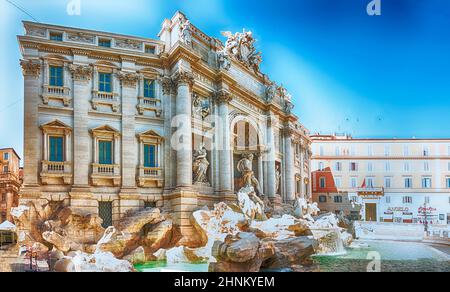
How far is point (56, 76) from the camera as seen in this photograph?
21.3ft

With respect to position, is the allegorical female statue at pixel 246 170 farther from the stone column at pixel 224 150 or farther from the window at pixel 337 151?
the window at pixel 337 151

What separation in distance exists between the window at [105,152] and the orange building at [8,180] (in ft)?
Answer: 4.39

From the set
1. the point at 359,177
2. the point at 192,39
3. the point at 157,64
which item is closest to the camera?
the point at 157,64

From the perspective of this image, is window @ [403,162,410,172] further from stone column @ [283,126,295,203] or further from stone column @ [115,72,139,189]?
stone column @ [115,72,139,189]

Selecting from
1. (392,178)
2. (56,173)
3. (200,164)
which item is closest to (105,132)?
(56,173)

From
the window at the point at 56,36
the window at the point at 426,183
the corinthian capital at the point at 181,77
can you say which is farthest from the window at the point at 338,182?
the window at the point at 56,36

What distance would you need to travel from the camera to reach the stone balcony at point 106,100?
6.79m

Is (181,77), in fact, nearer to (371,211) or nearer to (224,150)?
(224,150)

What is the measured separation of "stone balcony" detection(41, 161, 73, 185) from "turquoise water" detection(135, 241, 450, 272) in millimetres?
1995

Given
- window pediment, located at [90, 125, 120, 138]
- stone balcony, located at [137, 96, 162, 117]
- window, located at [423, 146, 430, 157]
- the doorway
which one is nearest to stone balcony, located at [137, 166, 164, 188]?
window pediment, located at [90, 125, 120, 138]

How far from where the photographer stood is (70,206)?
6293 millimetres

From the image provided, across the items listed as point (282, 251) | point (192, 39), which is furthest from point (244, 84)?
point (282, 251)

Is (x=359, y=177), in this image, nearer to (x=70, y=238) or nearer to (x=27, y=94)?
(x=70, y=238)
